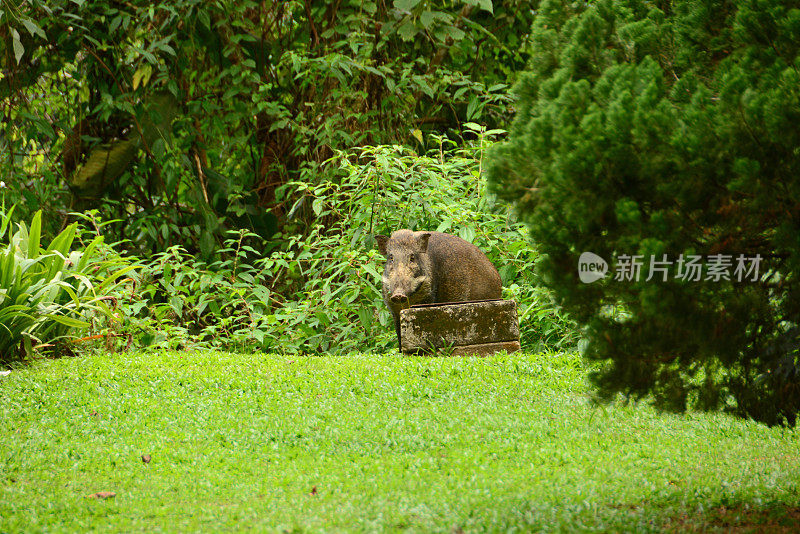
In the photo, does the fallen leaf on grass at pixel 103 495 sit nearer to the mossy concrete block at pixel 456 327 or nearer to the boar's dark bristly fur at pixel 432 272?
the boar's dark bristly fur at pixel 432 272

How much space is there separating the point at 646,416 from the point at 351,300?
3.62 metres

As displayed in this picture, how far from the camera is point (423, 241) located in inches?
258

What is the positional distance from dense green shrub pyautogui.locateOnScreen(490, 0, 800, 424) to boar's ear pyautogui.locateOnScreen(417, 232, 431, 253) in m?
3.39

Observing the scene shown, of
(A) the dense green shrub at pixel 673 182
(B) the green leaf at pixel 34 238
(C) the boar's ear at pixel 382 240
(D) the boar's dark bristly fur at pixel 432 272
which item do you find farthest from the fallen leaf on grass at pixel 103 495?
(B) the green leaf at pixel 34 238

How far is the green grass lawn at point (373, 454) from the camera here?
3.16 meters

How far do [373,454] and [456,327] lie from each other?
2.66m

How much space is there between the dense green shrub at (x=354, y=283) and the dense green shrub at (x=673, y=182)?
14.1 ft

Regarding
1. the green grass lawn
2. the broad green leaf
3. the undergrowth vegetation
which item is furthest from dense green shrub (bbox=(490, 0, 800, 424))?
the broad green leaf

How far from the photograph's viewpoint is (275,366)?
6301 millimetres

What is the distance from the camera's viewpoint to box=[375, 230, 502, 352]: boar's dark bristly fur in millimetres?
6504

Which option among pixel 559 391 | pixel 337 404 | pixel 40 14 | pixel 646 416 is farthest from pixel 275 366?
pixel 40 14

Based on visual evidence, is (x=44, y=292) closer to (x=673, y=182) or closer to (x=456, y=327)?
(x=456, y=327)

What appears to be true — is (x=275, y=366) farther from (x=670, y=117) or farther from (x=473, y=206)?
(x=670, y=117)

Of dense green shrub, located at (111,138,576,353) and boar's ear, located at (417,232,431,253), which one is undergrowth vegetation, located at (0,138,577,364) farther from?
boar's ear, located at (417,232,431,253)
